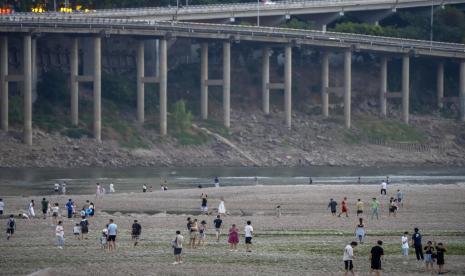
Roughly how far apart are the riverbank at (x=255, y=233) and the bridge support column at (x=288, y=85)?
3562cm

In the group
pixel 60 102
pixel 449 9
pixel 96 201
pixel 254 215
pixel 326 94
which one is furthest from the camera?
pixel 449 9

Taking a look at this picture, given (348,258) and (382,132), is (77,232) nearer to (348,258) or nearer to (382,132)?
(348,258)

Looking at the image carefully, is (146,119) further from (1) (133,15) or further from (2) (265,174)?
(2) (265,174)

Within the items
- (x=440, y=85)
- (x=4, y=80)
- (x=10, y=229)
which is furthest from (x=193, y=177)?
(x=440, y=85)

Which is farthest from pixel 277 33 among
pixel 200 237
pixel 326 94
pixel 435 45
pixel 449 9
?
pixel 200 237

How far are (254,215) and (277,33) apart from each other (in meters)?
51.0

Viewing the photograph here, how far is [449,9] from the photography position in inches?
5300

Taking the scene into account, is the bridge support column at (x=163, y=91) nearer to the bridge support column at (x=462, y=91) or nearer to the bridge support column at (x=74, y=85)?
the bridge support column at (x=74, y=85)

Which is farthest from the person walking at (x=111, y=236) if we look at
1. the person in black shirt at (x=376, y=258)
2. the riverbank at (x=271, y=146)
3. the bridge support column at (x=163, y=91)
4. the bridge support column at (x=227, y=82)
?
the bridge support column at (x=227, y=82)

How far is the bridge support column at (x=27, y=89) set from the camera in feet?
331

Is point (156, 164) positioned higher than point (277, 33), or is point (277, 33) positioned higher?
point (277, 33)

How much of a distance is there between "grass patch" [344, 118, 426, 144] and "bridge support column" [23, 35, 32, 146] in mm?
29060

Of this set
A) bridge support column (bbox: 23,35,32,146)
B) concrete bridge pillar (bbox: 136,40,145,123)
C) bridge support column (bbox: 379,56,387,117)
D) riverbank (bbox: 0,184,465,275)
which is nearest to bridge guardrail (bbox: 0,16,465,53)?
bridge support column (bbox: 23,35,32,146)

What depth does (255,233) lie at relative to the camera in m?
57.4
